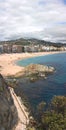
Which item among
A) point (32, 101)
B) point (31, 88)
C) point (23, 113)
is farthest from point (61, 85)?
point (23, 113)

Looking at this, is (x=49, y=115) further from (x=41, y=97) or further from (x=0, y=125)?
(x=41, y=97)

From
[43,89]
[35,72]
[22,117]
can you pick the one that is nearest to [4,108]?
[22,117]

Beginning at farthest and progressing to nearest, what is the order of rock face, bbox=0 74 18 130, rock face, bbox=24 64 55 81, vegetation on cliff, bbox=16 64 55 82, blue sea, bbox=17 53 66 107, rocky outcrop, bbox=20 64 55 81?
rock face, bbox=24 64 55 81 < rocky outcrop, bbox=20 64 55 81 < vegetation on cliff, bbox=16 64 55 82 < blue sea, bbox=17 53 66 107 < rock face, bbox=0 74 18 130

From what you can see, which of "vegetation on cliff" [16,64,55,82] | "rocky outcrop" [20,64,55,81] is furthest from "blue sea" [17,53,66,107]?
"rocky outcrop" [20,64,55,81]

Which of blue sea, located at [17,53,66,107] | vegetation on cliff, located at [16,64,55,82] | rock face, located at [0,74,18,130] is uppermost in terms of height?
rock face, located at [0,74,18,130]

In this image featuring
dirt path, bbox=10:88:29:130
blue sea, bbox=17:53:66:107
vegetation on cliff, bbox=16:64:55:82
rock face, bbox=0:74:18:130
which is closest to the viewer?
rock face, bbox=0:74:18:130

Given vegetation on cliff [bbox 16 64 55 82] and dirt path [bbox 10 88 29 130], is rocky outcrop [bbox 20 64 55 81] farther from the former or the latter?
dirt path [bbox 10 88 29 130]

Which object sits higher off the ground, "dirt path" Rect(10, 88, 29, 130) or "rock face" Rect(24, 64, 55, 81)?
"dirt path" Rect(10, 88, 29, 130)

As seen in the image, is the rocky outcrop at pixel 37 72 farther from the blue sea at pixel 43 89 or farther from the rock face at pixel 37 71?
the blue sea at pixel 43 89

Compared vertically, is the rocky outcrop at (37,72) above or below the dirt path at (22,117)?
below

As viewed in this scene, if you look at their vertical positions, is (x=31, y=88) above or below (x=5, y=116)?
below

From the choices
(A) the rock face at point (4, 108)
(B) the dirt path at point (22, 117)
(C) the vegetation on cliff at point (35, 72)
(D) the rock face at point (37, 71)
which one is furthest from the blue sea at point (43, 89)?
(A) the rock face at point (4, 108)
